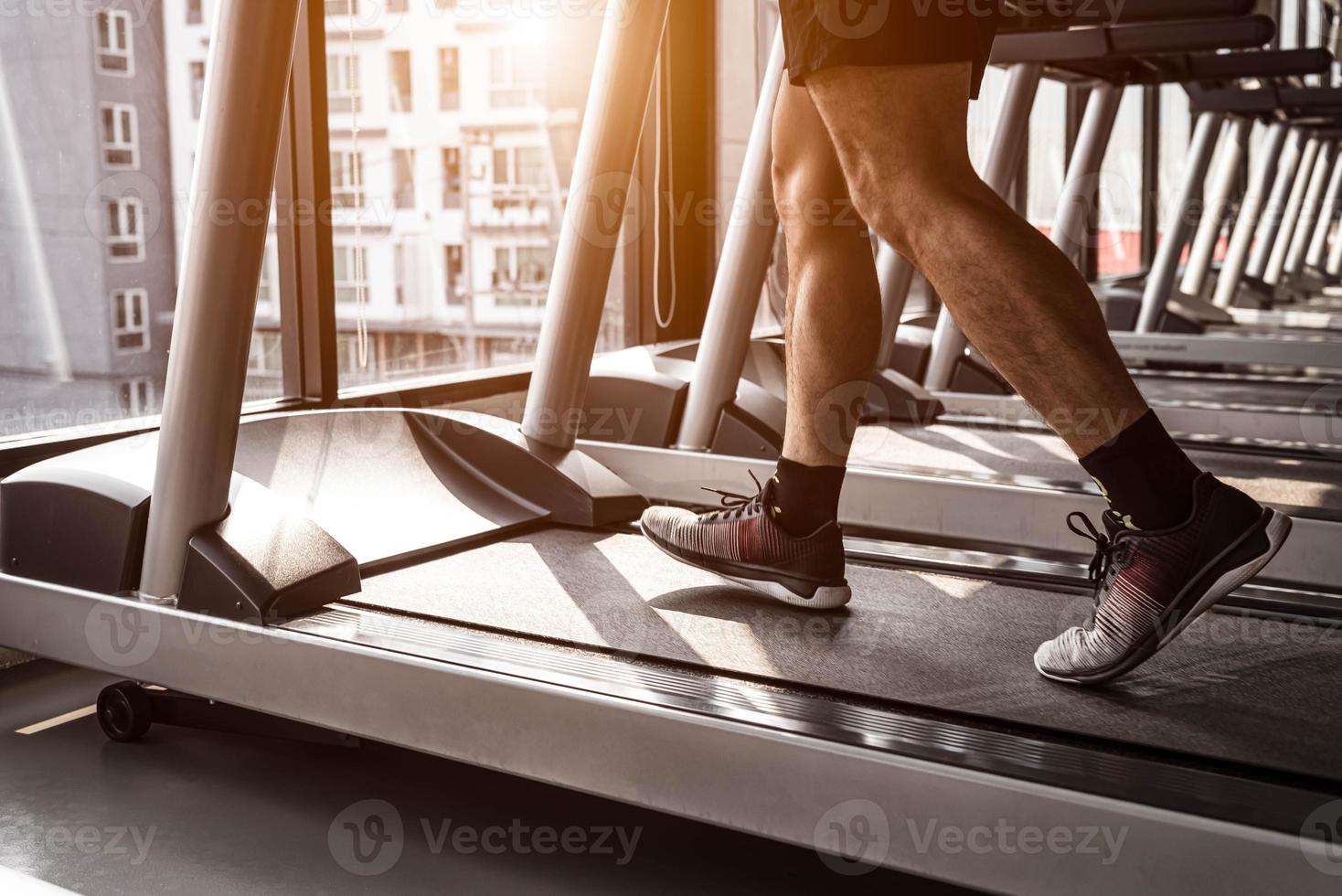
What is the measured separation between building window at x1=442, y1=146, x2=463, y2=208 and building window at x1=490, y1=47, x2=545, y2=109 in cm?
22

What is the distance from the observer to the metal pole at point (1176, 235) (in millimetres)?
5148

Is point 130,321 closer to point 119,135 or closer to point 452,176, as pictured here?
point 119,135

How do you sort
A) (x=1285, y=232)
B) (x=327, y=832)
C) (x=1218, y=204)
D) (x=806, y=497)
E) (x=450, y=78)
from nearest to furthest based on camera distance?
(x=327, y=832) < (x=806, y=497) < (x=450, y=78) < (x=1218, y=204) < (x=1285, y=232)

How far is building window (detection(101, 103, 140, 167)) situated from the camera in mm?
2199

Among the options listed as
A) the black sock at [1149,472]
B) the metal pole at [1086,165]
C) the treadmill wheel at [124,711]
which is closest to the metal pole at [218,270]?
the treadmill wheel at [124,711]

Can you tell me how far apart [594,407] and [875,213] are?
1604 millimetres

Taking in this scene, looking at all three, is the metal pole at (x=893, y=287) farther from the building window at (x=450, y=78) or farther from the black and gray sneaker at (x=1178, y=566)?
the black and gray sneaker at (x=1178, y=566)

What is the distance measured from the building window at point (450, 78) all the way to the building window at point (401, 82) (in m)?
0.11

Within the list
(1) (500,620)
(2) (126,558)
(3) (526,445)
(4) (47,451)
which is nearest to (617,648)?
(1) (500,620)

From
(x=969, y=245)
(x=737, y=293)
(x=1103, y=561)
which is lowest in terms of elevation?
(x=1103, y=561)

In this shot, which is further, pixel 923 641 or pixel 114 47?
pixel 114 47

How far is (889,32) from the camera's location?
1.17m

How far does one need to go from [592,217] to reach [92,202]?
88cm

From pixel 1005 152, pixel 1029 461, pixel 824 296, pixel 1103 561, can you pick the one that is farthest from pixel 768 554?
pixel 1005 152
